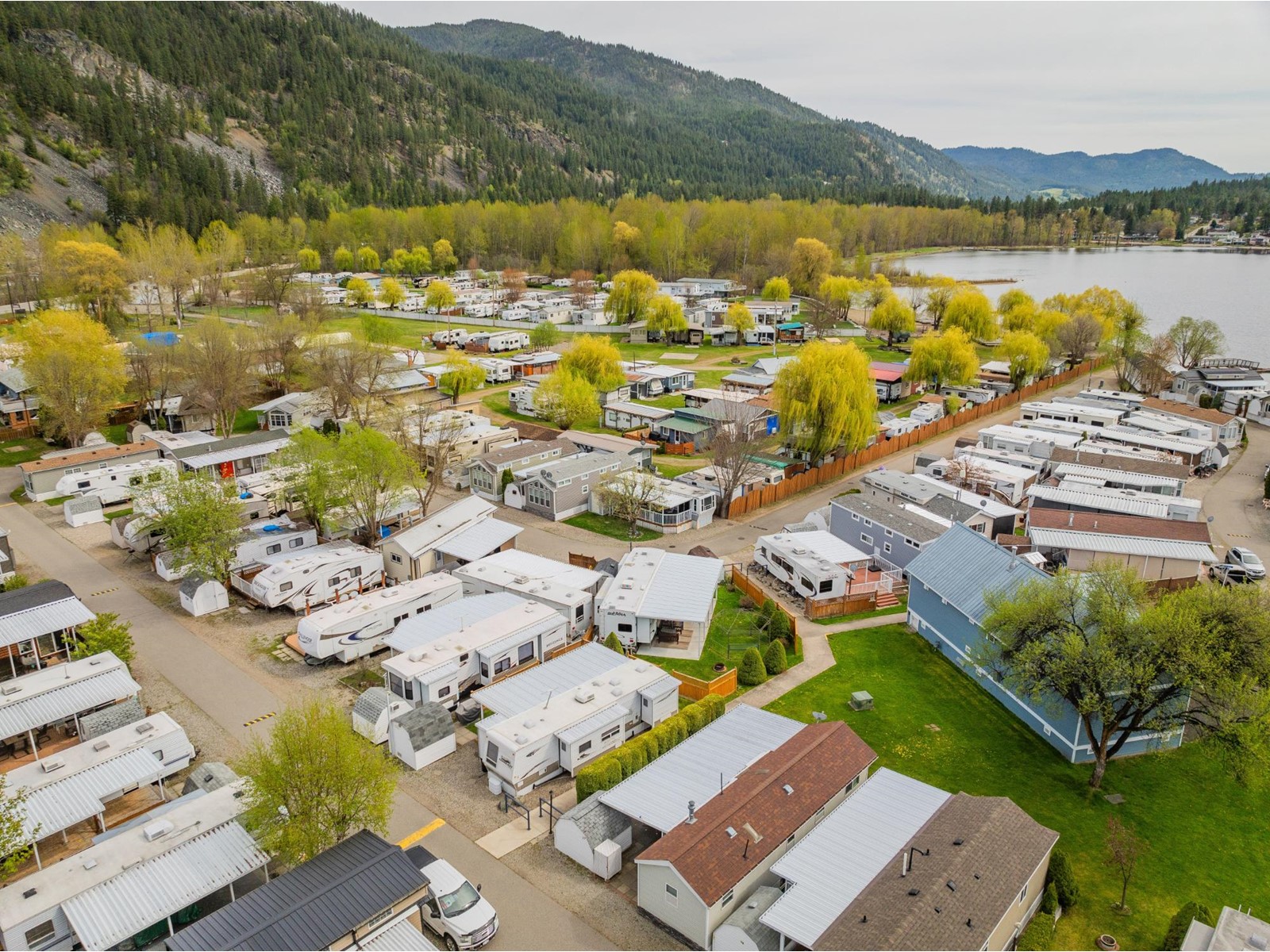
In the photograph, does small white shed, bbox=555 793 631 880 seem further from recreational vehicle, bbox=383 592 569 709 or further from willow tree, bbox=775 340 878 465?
willow tree, bbox=775 340 878 465

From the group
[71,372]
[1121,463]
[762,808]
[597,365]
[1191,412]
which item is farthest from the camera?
[597,365]

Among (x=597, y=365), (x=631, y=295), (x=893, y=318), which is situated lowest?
(x=597, y=365)

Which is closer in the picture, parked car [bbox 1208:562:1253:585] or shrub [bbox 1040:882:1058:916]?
shrub [bbox 1040:882:1058:916]

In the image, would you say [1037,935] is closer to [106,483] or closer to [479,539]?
[479,539]

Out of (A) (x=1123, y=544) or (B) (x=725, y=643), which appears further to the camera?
(A) (x=1123, y=544)

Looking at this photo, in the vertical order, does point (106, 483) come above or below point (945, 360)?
below

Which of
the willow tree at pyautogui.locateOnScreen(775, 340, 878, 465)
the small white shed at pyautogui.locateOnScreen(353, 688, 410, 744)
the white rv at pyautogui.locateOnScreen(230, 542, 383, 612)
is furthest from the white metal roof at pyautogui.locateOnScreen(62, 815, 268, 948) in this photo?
the willow tree at pyautogui.locateOnScreen(775, 340, 878, 465)

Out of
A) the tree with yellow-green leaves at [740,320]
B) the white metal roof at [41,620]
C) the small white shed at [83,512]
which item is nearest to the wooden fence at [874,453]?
the white metal roof at [41,620]

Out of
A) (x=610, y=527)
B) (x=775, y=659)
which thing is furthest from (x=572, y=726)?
(x=610, y=527)
